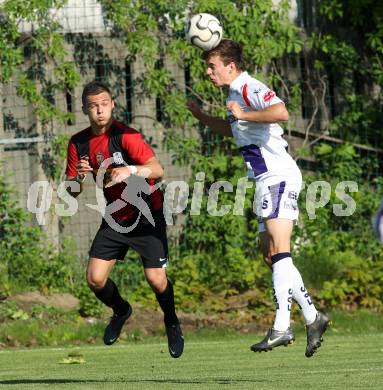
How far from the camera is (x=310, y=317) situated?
7.83 metres

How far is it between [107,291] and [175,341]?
0.67 metres

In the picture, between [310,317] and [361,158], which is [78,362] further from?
[361,158]

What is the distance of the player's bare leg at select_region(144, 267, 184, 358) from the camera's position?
8.82 metres

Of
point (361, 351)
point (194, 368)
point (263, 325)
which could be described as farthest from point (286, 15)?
point (194, 368)

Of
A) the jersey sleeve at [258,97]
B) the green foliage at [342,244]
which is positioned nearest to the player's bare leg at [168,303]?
the jersey sleeve at [258,97]

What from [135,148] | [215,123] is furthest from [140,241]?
[215,123]

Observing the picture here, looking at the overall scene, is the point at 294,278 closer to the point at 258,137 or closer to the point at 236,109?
the point at 258,137

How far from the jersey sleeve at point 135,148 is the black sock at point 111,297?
105 centimetres

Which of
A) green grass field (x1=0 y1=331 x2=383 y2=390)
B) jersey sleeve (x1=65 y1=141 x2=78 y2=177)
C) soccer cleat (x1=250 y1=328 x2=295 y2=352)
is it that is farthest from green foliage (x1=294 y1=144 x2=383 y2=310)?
soccer cleat (x1=250 y1=328 x2=295 y2=352)

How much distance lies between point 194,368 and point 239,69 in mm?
2439

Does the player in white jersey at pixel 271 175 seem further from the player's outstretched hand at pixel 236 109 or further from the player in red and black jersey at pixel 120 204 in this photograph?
the player in red and black jersey at pixel 120 204

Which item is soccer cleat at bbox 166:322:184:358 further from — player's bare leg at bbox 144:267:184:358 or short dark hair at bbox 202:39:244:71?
short dark hair at bbox 202:39:244:71

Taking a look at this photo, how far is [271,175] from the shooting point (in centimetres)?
798

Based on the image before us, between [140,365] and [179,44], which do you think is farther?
[179,44]
